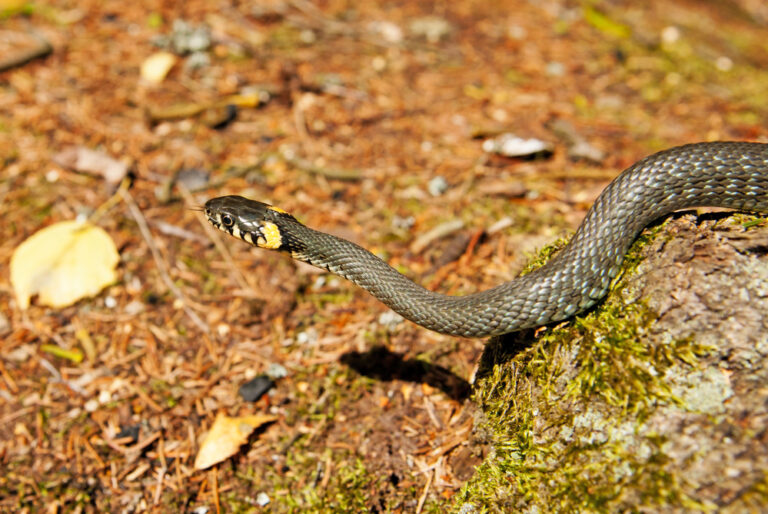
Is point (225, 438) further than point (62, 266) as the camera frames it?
No

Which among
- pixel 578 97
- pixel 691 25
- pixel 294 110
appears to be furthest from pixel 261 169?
pixel 691 25

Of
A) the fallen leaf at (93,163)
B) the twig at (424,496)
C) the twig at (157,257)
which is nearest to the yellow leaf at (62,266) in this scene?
the twig at (157,257)

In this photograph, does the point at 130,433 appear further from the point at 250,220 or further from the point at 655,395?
the point at 655,395

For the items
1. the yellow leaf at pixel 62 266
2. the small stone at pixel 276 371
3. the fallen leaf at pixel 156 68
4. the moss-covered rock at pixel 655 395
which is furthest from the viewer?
the fallen leaf at pixel 156 68

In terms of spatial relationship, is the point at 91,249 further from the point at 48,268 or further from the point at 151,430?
the point at 151,430

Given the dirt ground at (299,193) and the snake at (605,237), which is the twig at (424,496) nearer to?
the dirt ground at (299,193)

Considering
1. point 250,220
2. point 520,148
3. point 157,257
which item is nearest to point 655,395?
point 250,220
